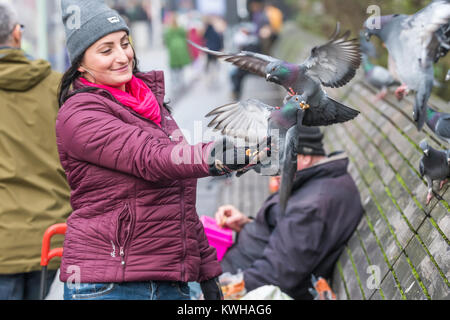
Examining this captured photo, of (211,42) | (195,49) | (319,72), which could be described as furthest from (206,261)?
(195,49)

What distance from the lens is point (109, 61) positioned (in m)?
2.32

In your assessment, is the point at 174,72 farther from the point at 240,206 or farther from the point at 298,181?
the point at 298,181

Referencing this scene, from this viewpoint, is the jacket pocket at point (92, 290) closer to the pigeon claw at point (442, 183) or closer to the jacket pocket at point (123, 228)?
the jacket pocket at point (123, 228)

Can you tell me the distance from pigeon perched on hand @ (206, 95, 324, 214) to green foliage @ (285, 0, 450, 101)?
106 centimetres

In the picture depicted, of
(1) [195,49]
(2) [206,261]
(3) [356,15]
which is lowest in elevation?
(1) [195,49]

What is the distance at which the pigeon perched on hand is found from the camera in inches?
76.0

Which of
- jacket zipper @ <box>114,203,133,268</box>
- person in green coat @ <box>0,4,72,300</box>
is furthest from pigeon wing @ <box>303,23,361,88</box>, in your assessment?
person in green coat @ <box>0,4,72,300</box>

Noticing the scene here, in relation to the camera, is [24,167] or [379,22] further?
[24,167]

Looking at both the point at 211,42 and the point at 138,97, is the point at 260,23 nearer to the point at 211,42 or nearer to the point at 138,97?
the point at 211,42

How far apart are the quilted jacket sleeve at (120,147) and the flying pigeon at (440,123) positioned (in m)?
1.12

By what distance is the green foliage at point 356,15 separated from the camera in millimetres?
5426

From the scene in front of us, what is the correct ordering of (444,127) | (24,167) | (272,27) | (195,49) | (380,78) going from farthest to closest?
(272,27) < (195,49) < (380,78) < (24,167) < (444,127)

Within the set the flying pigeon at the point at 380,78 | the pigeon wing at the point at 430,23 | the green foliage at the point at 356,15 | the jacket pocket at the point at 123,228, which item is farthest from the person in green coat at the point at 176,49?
the jacket pocket at the point at 123,228
